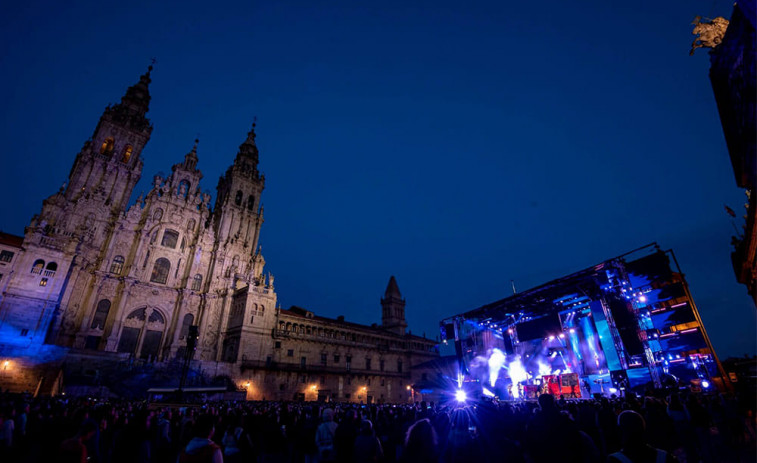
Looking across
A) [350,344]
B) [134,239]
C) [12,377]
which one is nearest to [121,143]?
[134,239]

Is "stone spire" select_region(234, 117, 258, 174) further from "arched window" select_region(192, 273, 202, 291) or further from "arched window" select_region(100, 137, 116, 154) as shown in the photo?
"arched window" select_region(192, 273, 202, 291)

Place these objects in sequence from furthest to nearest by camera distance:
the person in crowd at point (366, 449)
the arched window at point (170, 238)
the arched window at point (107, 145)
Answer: the arched window at point (107, 145), the arched window at point (170, 238), the person in crowd at point (366, 449)

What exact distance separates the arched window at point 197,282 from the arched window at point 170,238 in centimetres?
452

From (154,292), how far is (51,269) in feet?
30.5

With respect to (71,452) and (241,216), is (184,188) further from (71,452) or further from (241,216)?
(71,452)

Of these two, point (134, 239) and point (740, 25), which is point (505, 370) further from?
point (134, 239)

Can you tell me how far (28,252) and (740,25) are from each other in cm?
4407

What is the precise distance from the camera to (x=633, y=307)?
17.8 metres

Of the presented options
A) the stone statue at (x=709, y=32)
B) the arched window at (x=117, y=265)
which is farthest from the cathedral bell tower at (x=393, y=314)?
the stone statue at (x=709, y=32)

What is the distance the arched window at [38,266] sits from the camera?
27516 millimetres

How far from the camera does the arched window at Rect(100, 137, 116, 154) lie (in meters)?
40.0

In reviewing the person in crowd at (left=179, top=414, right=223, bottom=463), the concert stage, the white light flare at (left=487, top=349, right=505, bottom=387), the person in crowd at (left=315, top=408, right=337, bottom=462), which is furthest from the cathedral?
the person in crowd at (left=179, top=414, right=223, bottom=463)

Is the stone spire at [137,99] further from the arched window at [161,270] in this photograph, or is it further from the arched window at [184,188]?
the arched window at [161,270]

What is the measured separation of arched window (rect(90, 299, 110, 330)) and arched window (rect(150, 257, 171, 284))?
15.1ft
